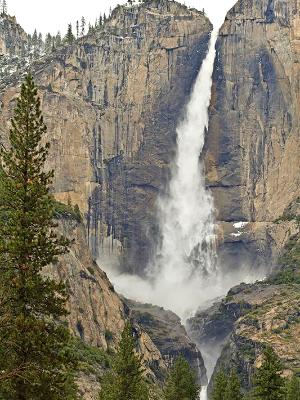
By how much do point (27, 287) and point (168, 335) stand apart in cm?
10063

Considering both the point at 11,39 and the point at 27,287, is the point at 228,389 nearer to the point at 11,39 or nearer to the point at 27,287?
the point at 27,287

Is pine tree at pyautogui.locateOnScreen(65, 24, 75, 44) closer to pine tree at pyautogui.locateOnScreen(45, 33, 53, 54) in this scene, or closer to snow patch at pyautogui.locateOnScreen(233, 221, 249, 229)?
pine tree at pyautogui.locateOnScreen(45, 33, 53, 54)

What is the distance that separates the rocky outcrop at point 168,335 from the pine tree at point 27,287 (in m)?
88.7

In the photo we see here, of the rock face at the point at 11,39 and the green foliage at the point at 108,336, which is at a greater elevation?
the rock face at the point at 11,39

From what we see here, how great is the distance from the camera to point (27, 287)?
106ft

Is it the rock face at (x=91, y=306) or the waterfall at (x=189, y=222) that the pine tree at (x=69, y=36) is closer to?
the waterfall at (x=189, y=222)

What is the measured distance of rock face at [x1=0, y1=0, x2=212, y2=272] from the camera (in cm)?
15288

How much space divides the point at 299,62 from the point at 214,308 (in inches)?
2179

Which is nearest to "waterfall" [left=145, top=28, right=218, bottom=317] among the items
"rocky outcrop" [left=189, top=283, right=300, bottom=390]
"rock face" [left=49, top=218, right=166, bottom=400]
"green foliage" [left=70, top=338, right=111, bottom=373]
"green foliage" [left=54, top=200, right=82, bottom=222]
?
"rocky outcrop" [left=189, top=283, right=300, bottom=390]

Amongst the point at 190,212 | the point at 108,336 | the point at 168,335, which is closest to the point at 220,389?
the point at 108,336

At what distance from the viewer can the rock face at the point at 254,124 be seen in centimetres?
Result: 15650

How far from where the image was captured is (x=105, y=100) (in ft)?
519

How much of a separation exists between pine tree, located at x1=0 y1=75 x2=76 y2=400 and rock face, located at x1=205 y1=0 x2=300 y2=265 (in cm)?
12076

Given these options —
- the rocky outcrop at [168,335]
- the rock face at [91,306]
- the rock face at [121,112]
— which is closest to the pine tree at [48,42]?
the rock face at [121,112]
